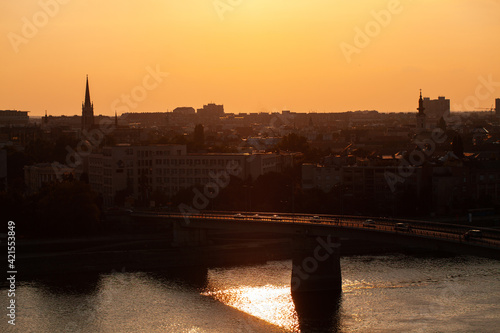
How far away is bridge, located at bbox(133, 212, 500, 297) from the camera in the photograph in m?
24.7

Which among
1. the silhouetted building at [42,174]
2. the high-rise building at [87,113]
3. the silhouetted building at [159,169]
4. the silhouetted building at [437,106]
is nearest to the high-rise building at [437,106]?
the silhouetted building at [437,106]

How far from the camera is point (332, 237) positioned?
2912 cm

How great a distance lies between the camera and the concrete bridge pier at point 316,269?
2791 centimetres

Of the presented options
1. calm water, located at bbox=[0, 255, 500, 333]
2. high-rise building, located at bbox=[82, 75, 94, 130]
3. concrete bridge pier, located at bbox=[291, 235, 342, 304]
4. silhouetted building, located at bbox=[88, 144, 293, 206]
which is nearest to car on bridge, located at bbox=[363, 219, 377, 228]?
concrete bridge pier, located at bbox=[291, 235, 342, 304]

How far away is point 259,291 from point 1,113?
359ft

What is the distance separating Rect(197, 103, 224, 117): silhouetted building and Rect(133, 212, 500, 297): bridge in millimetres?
141424

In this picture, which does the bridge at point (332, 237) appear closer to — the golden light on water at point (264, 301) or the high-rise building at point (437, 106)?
the golden light on water at point (264, 301)

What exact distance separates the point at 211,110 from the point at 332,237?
15047 centimetres

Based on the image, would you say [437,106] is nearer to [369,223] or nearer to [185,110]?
[185,110]

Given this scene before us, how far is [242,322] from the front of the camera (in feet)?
79.7

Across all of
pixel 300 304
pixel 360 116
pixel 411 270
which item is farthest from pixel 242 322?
pixel 360 116

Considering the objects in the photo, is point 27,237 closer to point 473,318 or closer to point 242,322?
point 242,322

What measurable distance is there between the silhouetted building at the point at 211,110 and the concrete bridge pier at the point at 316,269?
473ft

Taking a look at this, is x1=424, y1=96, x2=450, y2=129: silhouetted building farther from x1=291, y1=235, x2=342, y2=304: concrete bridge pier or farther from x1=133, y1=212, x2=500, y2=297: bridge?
x1=291, y1=235, x2=342, y2=304: concrete bridge pier
